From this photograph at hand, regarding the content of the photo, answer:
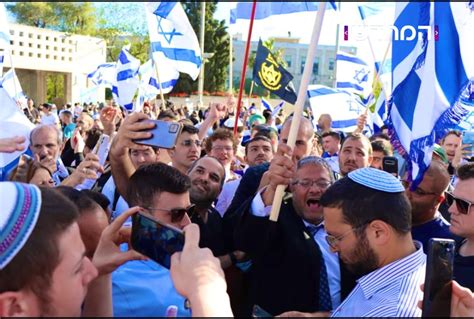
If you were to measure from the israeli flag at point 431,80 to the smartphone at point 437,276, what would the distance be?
1.97 m

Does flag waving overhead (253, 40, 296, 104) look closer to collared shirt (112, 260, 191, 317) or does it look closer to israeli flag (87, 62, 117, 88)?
collared shirt (112, 260, 191, 317)

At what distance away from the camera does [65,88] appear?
45.0 meters

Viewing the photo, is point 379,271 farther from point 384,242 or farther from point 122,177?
point 122,177

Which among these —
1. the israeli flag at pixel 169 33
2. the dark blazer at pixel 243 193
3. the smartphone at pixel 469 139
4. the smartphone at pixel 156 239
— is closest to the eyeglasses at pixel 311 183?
the dark blazer at pixel 243 193

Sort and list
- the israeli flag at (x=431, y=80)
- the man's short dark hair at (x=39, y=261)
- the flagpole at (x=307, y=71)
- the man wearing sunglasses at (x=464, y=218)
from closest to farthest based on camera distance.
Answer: the man's short dark hair at (x=39, y=261) → the flagpole at (x=307, y=71) → the man wearing sunglasses at (x=464, y=218) → the israeli flag at (x=431, y=80)

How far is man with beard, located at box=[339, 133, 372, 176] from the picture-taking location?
5.52m

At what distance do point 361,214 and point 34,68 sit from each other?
3985 centimetres

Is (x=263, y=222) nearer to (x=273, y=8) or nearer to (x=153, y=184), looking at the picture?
(x=153, y=184)

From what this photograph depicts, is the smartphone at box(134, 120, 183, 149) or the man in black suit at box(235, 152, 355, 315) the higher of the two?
the smartphone at box(134, 120, 183, 149)

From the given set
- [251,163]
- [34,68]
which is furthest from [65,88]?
[251,163]

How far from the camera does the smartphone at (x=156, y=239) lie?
6.03 ft

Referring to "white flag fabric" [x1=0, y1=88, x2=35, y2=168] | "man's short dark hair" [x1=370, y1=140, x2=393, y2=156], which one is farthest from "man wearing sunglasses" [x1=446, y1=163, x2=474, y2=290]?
"white flag fabric" [x1=0, y1=88, x2=35, y2=168]

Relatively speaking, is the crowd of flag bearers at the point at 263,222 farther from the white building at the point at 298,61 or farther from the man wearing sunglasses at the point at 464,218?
the white building at the point at 298,61

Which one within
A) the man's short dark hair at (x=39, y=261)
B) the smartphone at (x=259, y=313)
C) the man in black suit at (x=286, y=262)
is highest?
the man's short dark hair at (x=39, y=261)
